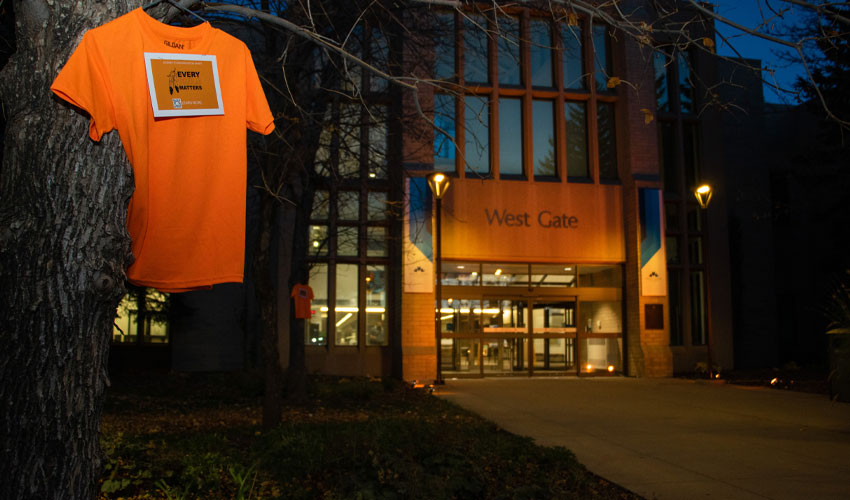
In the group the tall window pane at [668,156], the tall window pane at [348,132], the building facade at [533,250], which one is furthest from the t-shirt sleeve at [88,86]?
the tall window pane at [668,156]

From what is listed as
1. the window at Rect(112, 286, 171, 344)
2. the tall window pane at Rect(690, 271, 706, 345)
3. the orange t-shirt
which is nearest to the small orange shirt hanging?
the window at Rect(112, 286, 171, 344)

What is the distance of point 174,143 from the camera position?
3.54m

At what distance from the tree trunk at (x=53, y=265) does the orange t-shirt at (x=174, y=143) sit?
5.6 inches

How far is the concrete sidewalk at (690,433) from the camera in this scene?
6.45 meters

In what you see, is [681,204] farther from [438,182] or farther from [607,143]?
[438,182]

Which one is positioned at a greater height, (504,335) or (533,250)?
(533,250)

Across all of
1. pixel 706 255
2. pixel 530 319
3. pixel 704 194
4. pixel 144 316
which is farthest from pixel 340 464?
pixel 706 255

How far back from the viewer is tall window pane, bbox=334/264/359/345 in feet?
63.2

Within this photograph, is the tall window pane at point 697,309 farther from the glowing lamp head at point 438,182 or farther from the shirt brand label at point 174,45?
the shirt brand label at point 174,45

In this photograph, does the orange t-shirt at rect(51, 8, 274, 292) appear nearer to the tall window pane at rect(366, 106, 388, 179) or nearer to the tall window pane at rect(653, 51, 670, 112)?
the tall window pane at rect(366, 106, 388, 179)

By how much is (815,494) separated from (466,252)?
13186 mm

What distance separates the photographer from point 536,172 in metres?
19.9

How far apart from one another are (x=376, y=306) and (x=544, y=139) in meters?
6.77

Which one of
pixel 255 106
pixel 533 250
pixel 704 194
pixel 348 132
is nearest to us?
pixel 255 106
